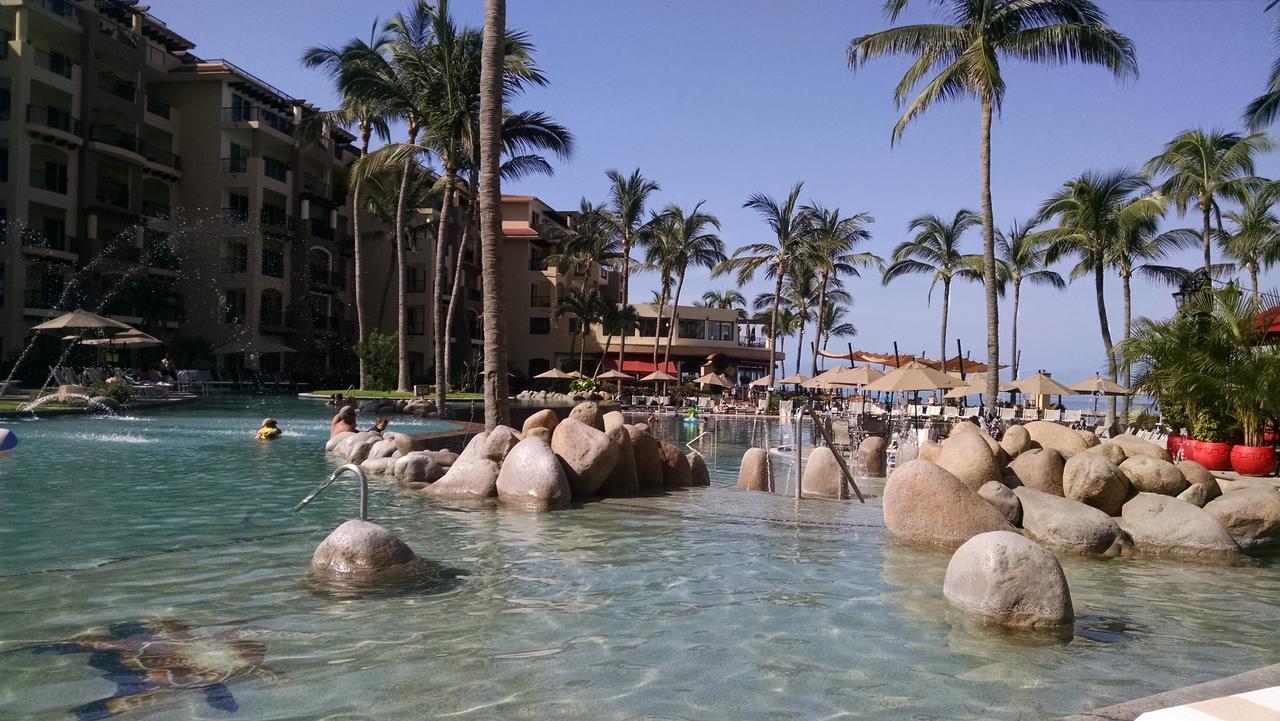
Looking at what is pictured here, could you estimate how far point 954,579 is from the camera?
658cm

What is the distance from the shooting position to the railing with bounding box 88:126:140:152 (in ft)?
124

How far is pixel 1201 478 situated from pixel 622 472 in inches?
298

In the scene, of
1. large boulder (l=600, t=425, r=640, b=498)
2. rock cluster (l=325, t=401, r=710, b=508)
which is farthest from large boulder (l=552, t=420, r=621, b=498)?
large boulder (l=600, t=425, r=640, b=498)

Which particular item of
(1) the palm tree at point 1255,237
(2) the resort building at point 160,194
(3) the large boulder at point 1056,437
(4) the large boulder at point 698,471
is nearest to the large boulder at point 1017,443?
(3) the large boulder at point 1056,437

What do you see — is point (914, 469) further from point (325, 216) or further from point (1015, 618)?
point (325, 216)

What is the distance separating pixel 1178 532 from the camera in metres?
9.15

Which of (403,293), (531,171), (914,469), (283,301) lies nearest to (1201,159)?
(531,171)

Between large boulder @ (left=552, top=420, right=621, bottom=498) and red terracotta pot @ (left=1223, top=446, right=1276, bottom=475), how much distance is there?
9176mm

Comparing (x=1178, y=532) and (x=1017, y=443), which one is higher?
(x=1017, y=443)

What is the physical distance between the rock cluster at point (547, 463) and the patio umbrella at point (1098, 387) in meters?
19.2

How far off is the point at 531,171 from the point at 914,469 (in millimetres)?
23016

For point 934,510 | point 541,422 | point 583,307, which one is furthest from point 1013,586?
point 583,307

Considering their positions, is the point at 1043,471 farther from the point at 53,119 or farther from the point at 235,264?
the point at 235,264

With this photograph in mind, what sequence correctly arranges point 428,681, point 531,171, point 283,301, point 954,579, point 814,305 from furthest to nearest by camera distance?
point 814,305
point 283,301
point 531,171
point 954,579
point 428,681
